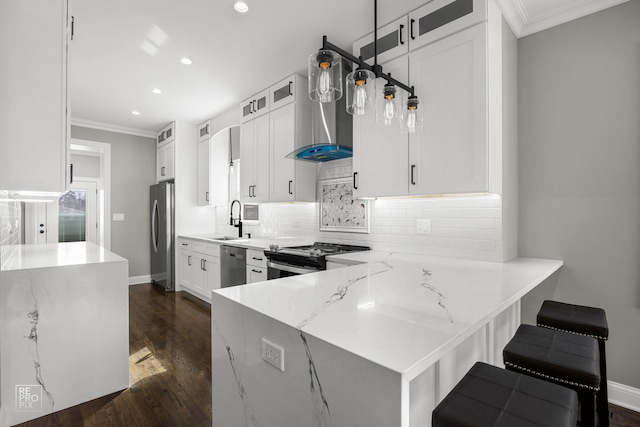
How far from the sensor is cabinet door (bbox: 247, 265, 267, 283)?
128 inches

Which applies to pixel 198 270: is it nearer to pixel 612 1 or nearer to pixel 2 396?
pixel 2 396

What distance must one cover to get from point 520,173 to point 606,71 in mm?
806

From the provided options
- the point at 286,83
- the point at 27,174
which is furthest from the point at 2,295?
the point at 286,83

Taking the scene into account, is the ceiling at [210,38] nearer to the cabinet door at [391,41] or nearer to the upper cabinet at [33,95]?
the cabinet door at [391,41]

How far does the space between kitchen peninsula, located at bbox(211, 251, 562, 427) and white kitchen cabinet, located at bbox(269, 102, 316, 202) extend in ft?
6.60

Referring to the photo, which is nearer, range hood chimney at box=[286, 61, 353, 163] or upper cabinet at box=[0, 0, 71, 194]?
upper cabinet at box=[0, 0, 71, 194]

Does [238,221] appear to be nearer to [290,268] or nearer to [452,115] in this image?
[290,268]

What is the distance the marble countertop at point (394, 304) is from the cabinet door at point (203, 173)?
12.7 feet

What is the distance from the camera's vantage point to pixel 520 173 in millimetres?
2463

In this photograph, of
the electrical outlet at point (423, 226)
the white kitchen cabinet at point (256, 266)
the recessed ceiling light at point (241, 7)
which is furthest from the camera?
the white kitchen cabinet at point (256, 266)

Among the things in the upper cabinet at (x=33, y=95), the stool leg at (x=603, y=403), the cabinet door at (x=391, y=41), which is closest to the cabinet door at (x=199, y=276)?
the upper cabinet at (x=33, y=95)

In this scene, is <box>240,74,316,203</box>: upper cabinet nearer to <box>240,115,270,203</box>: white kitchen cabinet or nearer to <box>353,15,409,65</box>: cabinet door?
<box>240,115,270,203</box>: white kitchen cabinet

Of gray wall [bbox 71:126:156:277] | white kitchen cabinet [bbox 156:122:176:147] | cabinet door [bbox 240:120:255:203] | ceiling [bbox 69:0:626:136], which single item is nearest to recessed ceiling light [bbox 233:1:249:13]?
ceiling [bbox 69:0:626:136]

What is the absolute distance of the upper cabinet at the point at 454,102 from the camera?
1.98 m
